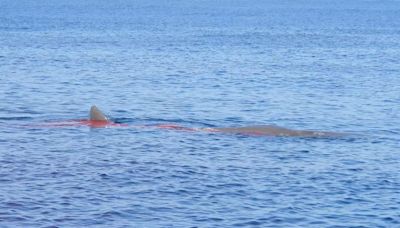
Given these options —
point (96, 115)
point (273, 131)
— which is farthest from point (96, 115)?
point (273, 131)

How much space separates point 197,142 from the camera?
145 feet

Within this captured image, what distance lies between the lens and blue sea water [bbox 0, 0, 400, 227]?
3231cm

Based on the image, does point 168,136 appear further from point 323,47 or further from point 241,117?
point 323,47

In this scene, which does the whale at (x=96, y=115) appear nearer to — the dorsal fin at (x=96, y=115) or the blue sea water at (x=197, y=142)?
the dorsal fin at (x=96, y=115)

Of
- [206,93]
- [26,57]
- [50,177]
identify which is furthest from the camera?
[26,57]

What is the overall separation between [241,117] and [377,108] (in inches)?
357

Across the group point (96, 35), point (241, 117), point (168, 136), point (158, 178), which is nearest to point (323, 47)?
point (96, 35)

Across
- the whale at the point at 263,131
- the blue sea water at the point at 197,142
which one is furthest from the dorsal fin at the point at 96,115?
the blue sea water at the point at 197,142

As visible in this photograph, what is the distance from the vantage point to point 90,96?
6050 centimetres

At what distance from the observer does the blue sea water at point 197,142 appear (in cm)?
3231

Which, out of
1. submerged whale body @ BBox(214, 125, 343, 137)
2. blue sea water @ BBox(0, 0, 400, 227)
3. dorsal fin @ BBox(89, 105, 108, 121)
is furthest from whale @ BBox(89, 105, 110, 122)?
submerged whale body @ BBox(214, 125, 343, 137)

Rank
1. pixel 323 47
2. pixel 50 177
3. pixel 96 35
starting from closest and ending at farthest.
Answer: pixel 50 177 < pixel 323 47 < pixel 96 35

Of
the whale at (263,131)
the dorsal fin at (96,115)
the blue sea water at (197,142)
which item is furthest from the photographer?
the dorsal fin at (96,115)

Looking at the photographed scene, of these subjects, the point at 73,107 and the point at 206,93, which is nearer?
the point at 73,107
